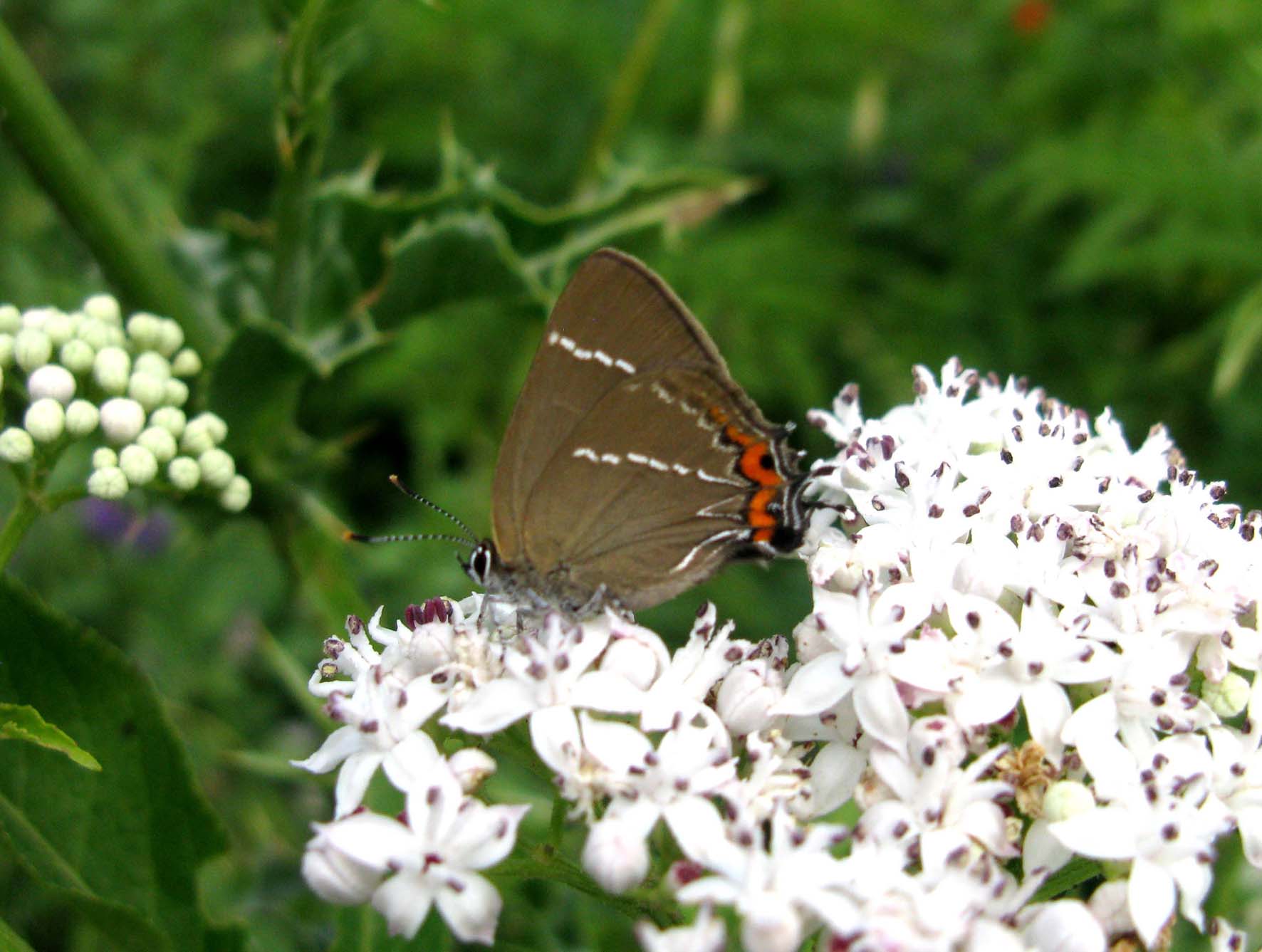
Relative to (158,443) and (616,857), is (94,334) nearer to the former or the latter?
(158,443)

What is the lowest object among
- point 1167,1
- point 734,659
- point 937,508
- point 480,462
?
point 734,659

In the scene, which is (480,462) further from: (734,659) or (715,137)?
(734,659)

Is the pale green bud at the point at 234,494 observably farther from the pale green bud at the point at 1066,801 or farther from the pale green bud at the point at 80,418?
the pale green bud at the point at 1066,801

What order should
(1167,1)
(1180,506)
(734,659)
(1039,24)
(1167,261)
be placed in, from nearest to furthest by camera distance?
(734,659) → (1180,506) → (1167,261) → (1167,1) → (1039,24)

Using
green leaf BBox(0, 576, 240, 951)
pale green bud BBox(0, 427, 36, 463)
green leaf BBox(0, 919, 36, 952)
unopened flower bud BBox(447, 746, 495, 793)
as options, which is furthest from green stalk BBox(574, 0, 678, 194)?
green leaf BBox(0, 919, 36, 952)

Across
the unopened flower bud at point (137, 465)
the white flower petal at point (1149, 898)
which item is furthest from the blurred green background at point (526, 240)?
the white flower petal at point (1149, 898)

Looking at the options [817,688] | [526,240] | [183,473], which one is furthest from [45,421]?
[817,688]

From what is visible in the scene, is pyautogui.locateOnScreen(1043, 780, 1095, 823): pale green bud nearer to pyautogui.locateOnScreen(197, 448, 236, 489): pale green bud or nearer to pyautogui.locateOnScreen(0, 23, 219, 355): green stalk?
pyautogui.locateOnScreen(197, 448, 236, 489): pale green bud

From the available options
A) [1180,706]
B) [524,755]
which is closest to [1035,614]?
[1180,706]
